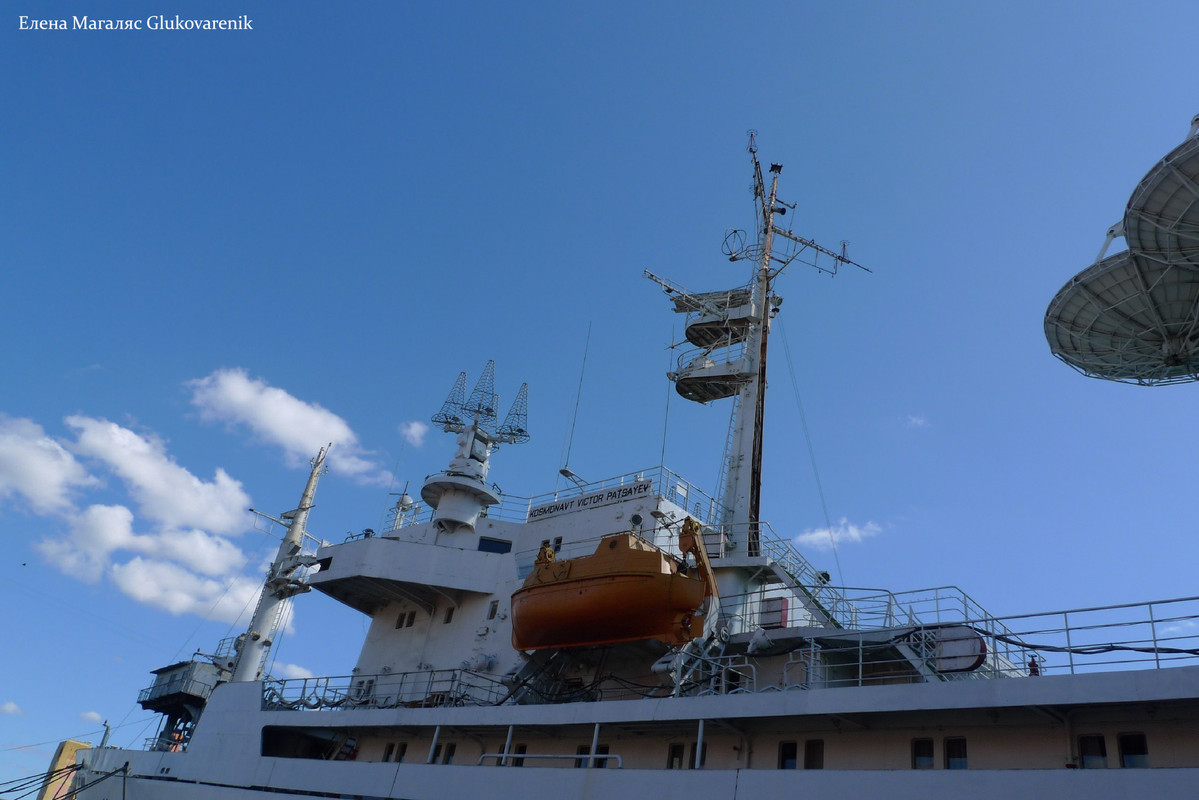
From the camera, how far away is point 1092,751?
12203 millimetres

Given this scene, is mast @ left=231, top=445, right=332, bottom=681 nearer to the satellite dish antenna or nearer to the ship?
the ship

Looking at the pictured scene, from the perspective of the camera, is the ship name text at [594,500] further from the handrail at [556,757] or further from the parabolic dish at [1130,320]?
the parabolic dish at [1130,320]

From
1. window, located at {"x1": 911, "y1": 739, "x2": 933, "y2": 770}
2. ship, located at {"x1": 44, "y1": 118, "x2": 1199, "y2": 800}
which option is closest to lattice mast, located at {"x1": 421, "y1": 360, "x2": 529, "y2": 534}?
ship, located at {"x1": 44, "y1": 118, "x2": 1199, "y2": 800}

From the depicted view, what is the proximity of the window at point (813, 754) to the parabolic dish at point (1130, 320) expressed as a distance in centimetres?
1303

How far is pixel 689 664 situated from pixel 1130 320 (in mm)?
14113

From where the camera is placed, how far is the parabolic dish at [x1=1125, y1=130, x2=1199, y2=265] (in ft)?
54.6

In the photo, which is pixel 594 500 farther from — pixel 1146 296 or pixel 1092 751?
pixel 1146 296

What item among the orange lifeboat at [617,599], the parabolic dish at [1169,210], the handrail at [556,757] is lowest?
the handrail at [556,757]

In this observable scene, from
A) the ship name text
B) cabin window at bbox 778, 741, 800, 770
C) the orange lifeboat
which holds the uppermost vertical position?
the ship name text

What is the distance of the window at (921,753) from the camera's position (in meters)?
13.3

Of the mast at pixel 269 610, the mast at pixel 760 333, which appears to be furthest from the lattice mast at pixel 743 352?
the mast at pixel 269 610

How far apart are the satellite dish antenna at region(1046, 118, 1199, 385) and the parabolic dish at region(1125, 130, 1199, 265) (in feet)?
0.06

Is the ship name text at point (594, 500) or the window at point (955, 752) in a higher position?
the ship name text at point (594, 500)

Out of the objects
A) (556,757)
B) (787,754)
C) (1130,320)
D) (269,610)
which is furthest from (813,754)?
(269,610)
